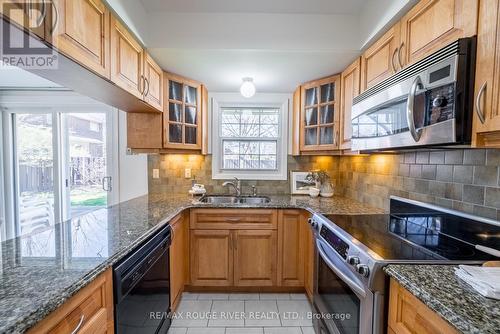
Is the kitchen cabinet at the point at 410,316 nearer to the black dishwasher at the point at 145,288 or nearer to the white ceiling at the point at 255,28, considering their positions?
the black dishwasher at the point at 145,288

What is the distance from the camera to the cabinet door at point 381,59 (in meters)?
1.48

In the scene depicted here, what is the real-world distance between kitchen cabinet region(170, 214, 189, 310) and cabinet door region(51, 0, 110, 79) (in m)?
1.21

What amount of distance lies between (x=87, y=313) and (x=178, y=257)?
1206 mm

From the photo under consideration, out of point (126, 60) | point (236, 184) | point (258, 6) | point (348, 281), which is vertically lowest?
point (348, 281)

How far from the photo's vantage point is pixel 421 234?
4.67 feet

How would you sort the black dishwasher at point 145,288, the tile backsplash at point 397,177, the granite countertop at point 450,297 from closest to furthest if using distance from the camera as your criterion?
1. the granite countertop at point 450,297
2. the black dishwasher at point 145,288
3. the tile backsplash at point 397,177

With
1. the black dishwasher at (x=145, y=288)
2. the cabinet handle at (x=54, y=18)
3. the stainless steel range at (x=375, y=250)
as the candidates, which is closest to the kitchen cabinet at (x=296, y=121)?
the stainless steel range at (x=375, y=250)

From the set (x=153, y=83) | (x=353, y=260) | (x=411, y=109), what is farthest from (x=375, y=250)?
(x=153, y=83)

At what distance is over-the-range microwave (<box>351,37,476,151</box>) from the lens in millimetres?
946

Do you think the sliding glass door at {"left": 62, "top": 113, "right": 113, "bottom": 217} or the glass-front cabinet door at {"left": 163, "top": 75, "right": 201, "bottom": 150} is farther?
the sliding glass door at {"left": 62, "top": 113, "right": 113, "bottom": 217}

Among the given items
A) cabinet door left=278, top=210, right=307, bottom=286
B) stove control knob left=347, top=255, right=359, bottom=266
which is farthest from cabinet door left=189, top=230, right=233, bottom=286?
stove control knob left=347, top=255, right=359, bottom=266

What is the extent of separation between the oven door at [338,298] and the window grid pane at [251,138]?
4.88 ft

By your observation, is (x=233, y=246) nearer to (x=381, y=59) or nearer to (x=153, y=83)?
(x=153, y=83)

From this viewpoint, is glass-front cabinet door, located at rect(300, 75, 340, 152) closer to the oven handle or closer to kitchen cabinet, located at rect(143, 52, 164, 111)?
the oven handle
